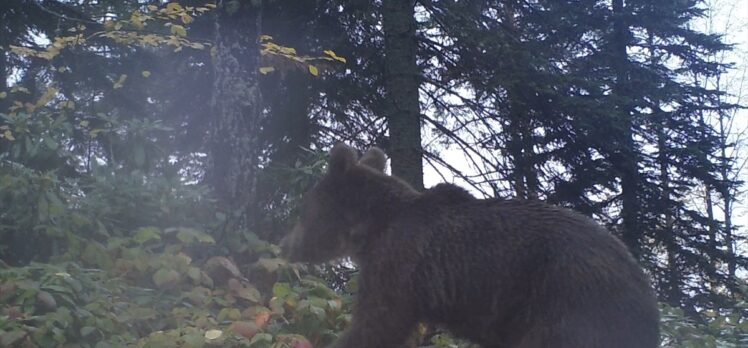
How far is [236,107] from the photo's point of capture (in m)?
7.96

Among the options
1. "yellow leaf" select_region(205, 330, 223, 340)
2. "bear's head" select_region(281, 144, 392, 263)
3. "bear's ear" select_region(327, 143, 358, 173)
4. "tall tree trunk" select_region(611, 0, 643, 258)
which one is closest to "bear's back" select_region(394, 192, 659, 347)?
"bear's head" select_region(281, 144, 392, 263)

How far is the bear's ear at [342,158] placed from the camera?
537 centimetres

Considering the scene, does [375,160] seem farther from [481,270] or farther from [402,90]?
[402,90]

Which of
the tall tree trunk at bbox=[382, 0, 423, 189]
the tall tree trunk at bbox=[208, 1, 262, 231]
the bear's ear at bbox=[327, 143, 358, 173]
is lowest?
the bear's ear at bbox=[327, 143, 358, 173]

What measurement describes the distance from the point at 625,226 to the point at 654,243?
109cm

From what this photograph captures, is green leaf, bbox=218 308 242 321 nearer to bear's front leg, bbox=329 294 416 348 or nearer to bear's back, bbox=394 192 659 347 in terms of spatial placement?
bear's front leg, bbox=329 294 416 348

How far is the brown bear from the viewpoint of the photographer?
4230 millimetres

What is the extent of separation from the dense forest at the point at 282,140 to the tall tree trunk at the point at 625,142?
5 cm

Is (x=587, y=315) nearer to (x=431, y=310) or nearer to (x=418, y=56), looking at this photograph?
(x=431, y=310)

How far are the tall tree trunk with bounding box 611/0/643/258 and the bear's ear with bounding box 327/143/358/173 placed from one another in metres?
10.2

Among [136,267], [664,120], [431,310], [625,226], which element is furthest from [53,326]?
[664,120]

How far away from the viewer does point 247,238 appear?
7266mm

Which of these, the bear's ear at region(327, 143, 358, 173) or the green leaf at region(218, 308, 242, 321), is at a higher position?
the bear's ear at region(327, 143, 358, 173)

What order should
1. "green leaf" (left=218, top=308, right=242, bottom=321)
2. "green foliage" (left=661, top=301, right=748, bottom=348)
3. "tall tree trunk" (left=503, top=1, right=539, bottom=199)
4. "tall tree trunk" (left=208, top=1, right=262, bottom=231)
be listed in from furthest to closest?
"tall tree trunk" (left=503, top=1, right=539, bottom=199) < "tall tree trunk" (left=208, top=1, right=262, bottom=231) < "green foliage" (left=661, top=301, right=748, bottom=348) < "green leaf" (left=218, top=308, right=242, bottom=321)
